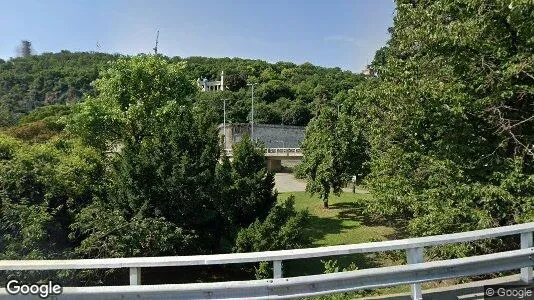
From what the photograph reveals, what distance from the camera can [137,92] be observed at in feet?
84.0

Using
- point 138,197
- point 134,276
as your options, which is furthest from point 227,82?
point 134,276

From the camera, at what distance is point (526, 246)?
4715mm

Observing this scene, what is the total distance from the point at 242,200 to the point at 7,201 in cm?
752

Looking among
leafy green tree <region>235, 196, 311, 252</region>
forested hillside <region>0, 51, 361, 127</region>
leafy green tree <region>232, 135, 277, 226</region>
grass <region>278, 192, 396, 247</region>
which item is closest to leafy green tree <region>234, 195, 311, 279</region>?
leafy green tree <region>235, 196, 311, 252</region>

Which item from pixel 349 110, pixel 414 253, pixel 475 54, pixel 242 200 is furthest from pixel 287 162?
pixel 414 253

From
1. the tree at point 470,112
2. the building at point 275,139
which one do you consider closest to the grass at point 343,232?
the tree at point 470,112

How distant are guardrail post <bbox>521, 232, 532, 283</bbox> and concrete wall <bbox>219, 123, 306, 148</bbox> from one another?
6585 centimetres

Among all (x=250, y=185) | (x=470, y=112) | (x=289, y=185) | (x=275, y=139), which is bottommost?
(x=289, y=185)

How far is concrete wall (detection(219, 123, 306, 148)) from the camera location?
233ft

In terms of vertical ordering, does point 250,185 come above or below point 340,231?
above

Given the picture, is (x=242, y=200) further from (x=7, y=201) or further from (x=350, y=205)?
(x=350, y=205)

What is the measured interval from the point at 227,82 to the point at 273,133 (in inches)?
1624

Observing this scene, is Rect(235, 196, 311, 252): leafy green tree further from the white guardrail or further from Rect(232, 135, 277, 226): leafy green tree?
the white guardrail

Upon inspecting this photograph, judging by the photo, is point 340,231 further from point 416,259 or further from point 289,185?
point 289,185
